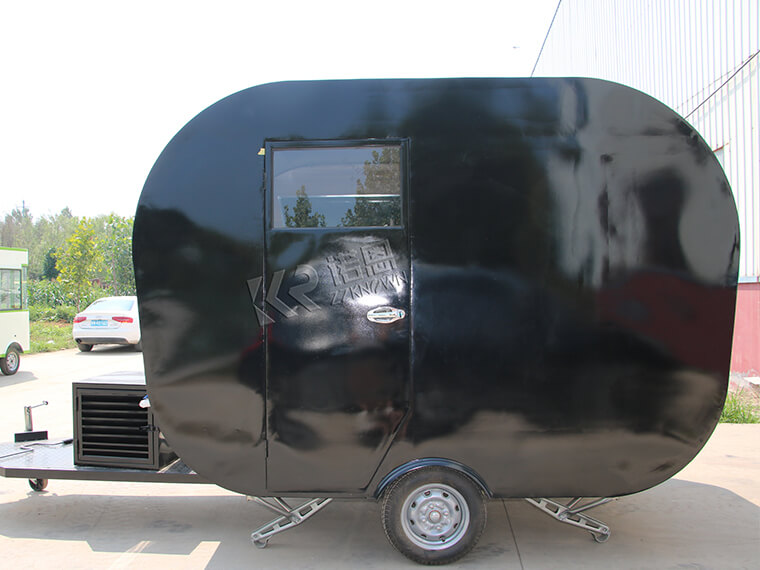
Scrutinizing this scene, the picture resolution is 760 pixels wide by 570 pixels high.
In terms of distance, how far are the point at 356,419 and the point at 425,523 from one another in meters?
0.84

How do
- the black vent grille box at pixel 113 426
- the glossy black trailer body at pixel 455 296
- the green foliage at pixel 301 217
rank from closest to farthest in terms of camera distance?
the glossy black trailer body at pixel 455 296
the green foliage at pixel 301 217
the black vent grille box at pixel 113 426

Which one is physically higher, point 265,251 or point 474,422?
point 265,251

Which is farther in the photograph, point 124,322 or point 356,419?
point 124,322

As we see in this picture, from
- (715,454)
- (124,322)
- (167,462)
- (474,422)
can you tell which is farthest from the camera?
(124,322)

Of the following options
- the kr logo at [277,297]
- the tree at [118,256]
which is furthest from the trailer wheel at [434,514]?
the tree at [118,256]

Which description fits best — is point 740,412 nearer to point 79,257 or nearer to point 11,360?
point 11,360

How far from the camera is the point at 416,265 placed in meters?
3.39

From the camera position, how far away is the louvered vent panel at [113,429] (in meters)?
4.01

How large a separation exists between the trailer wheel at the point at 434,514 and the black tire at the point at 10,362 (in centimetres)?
1058

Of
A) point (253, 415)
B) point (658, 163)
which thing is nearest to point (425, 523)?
point (253, 415)

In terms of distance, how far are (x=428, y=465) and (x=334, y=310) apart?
115 cm

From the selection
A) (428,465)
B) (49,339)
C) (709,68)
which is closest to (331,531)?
(428,465)

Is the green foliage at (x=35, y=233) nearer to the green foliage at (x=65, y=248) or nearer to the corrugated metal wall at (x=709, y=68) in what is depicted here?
the green foliage at (x=65, y=248)

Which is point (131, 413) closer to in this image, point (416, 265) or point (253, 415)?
point (253, 415)
